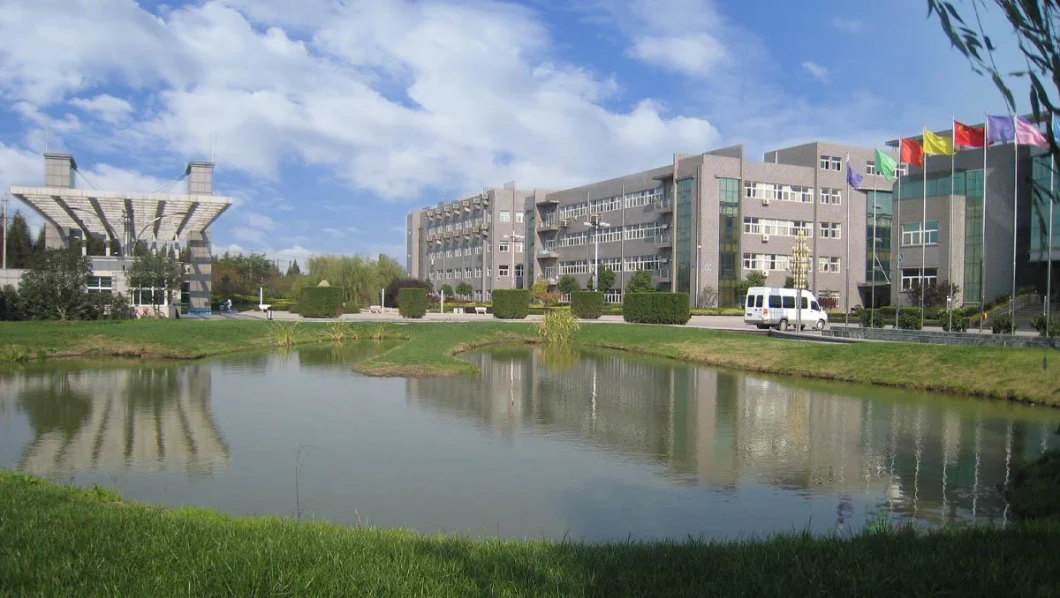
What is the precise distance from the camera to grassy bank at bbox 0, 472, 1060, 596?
420 cm

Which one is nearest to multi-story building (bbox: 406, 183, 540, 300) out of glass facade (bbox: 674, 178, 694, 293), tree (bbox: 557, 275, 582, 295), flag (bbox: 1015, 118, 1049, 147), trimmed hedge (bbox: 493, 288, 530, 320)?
tree (bbox: 557, 275, 582, 295)

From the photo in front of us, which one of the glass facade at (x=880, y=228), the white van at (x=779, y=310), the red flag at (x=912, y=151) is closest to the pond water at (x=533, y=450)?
the red flag at (x=912, y=151)

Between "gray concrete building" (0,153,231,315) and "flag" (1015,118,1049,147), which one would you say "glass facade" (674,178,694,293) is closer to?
"gray concrete building" (0,153,231,315)

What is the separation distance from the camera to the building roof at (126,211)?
141 feet

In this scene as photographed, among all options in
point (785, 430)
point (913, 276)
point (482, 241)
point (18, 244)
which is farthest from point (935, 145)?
point (18, 244)

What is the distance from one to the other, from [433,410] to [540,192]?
7322 cm

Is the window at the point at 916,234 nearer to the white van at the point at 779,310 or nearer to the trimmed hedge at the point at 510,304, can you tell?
the white van at the point at 779,310

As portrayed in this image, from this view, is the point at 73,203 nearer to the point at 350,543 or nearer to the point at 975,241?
the point at 350,543

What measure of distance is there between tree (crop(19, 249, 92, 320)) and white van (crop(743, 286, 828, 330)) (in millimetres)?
29576

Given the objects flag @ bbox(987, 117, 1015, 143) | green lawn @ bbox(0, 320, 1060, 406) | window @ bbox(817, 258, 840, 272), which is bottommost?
green lawn @ bbox(0, 320, 1060, 406)

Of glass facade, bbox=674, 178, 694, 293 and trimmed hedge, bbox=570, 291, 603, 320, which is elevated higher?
glass facade, bbox=674, 178, 694, 293

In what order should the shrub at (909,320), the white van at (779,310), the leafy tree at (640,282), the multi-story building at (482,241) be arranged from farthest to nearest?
the multi-story building at (482,241) < the leafy tree at (640,282) < the white van at (779,310) < the shrub at (909,320)

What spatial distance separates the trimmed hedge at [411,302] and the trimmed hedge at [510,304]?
16.4 ft

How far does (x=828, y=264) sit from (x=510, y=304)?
30091mm
